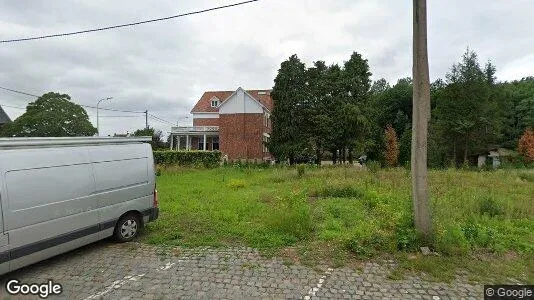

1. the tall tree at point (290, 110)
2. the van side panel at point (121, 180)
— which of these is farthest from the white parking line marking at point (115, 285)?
the tall tree at point (290, 110)

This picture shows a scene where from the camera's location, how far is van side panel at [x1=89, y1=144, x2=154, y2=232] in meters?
5.99

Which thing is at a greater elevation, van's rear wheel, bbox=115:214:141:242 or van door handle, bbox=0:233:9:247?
van door handle, bbox=0:233:9:247

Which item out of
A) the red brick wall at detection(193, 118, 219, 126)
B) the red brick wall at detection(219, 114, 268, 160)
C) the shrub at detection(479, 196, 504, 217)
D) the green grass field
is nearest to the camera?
the green grass field

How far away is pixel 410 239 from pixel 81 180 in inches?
231

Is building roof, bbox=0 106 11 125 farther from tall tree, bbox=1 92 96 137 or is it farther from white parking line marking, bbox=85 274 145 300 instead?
white parking line marking, bbox=85 274 145 300

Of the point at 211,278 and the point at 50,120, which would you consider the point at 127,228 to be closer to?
the point at 211,278

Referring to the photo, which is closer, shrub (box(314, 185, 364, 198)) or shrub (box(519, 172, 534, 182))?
shrub (box(314, 185, 364, 198))

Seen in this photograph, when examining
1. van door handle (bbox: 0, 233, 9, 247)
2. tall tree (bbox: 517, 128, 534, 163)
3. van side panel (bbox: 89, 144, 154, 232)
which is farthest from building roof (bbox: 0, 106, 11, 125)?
tall tree (bbox: 517, 128, 534, 163)

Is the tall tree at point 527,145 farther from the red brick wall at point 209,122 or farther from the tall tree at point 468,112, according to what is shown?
the red brick wall at point 209,122

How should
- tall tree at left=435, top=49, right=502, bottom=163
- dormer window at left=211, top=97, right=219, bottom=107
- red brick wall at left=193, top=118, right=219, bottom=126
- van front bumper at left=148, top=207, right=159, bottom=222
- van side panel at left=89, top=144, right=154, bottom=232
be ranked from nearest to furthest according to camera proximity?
van side panel at left=89, top=144, right=154, bottom=232 < van front bumper at left=148, top=207, right=159, bottom=222 < tall tree at left=435, top=49, right=502, bottom=163 < red brick wall at left=193, top=118, right=219, bottom=126 < dormer window at left=211, top=97, right=219, bottom=107

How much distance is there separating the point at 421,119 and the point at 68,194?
20.3 ft

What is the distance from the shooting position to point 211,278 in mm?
4734

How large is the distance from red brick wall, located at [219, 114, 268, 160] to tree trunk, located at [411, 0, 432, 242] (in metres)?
35.8

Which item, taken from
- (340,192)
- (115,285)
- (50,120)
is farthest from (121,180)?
(50,120)
